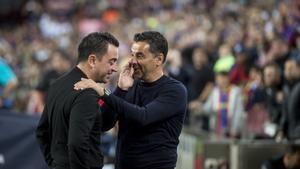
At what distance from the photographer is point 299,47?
43.2 feet

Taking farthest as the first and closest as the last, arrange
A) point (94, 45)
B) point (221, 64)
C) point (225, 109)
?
point (221, 64)
point (225, 109)
point (94, 45)

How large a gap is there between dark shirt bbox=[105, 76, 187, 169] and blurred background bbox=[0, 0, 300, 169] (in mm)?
2611

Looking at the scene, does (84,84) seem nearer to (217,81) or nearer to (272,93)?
(272,93)

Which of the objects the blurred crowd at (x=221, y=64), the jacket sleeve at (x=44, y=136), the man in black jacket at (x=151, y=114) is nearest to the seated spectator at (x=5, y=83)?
the blurred crowd at (x=221, y=64)

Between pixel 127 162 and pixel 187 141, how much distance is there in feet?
15.0

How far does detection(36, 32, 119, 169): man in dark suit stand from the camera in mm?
5879

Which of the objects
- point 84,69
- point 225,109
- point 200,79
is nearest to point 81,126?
A: point 84,69

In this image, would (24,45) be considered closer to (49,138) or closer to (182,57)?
(182,57)

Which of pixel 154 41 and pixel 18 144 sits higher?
pixel 154 41

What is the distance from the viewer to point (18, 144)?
9062 mm

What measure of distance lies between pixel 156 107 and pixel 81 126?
648 millimetres

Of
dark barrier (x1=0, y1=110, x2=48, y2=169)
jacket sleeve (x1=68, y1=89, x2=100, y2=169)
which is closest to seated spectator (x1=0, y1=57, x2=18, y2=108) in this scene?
dark barrier (x1=0, y1=110, x2=48, y2=169)

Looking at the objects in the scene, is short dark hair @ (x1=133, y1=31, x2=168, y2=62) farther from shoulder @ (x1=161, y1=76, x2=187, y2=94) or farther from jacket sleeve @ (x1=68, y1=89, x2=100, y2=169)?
jacket sleeve @ (x1=68, y1=89, x2=100, y2=169)

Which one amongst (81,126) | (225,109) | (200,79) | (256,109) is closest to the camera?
(81,126)
